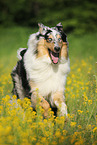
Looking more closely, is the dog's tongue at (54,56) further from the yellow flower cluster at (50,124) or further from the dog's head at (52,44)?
the yellow flower cluster at (50,124)

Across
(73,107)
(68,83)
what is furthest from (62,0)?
(73,107)

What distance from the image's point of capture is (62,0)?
64.0 feet

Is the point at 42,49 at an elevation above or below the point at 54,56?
above

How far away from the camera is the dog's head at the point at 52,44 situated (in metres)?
3.97

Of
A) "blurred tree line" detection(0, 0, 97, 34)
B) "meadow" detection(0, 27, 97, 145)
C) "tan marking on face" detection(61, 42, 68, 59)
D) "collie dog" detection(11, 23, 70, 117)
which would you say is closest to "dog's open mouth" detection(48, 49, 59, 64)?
"collie dog" detection(11, 23, 70, 117)

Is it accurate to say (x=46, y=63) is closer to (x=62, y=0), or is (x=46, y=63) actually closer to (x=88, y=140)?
(x=88, y=140)

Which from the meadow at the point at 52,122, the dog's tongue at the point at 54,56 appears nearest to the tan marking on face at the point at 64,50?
the dog's tongue at the point at 54,56

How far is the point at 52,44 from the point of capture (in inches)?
155

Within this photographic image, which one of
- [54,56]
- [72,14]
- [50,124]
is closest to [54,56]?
[54,56]

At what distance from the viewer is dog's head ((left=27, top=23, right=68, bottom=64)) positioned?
3966 mm

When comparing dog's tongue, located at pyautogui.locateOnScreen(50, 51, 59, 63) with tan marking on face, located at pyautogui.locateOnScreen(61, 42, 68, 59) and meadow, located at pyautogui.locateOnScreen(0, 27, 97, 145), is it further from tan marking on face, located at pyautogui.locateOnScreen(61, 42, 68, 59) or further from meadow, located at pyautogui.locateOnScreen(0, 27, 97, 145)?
meadow, located at pyautogui.locateOnScreen(0, 27, 97, 145)

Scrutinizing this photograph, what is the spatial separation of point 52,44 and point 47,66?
1.41 feet

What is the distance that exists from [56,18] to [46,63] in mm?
15891

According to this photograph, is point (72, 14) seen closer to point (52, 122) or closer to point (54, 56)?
point (54, 56)
